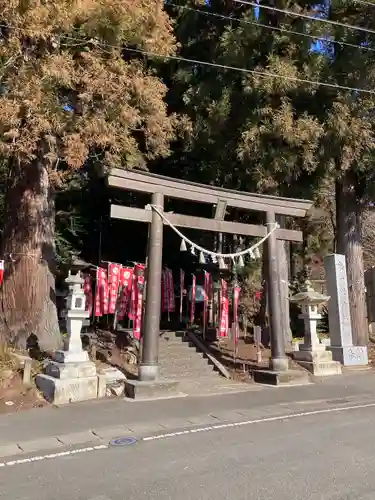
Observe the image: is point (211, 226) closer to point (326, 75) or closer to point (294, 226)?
point (326, 75)

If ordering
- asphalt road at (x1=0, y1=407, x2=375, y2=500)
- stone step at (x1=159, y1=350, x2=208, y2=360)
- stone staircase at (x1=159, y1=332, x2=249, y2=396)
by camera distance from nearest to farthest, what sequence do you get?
asphalt road at (x1=0, y1=407, x2=375, y2=500)
stone staircase at (x1=159, y1=332, x2=249, y2=396)
stone step at (x1=159, y1=350, x2=208, y2=360)

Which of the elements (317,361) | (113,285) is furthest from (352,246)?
(113,285)

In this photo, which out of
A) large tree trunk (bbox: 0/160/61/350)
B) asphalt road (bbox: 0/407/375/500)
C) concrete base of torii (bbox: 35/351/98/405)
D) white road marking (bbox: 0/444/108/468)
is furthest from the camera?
large tree trunk (bbox: 0/160/61/350)

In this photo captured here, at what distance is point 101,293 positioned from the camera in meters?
13.0

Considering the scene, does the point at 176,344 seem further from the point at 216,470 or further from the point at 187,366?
the point at 216,470

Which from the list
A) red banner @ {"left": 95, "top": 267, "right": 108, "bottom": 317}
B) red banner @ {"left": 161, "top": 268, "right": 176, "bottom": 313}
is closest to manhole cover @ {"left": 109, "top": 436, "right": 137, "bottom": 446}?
red banner @ {"left": 95, "top": 267, "right": 108, "bottom": 317}

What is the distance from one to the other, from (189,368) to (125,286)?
298cm

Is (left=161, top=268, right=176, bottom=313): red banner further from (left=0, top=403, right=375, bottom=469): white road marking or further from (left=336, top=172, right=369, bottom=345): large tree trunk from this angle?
(left=0, top=403, right=375, bottom=469): white road marking

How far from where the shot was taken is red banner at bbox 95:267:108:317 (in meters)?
12.9

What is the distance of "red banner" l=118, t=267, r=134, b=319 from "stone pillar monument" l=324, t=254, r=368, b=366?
643 centimetres

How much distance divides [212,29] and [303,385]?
11.7 meters

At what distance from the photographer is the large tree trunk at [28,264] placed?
10.7 m

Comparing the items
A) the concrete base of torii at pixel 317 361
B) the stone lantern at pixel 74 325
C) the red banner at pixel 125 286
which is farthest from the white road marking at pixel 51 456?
the concrete base of torii at pixel 317 361

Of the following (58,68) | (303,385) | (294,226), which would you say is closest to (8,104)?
(58,68)
